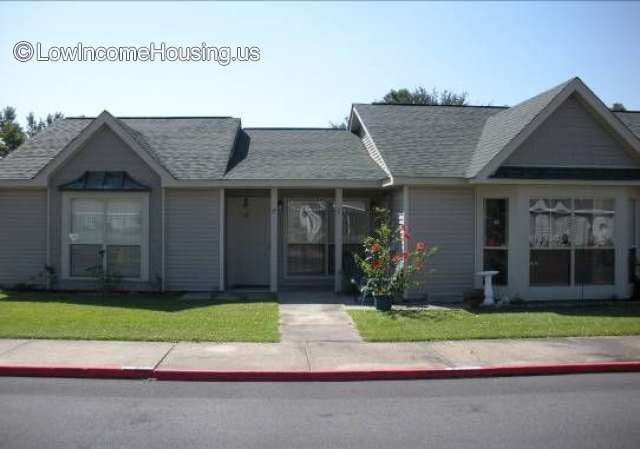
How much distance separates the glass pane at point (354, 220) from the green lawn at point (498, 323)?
462cm

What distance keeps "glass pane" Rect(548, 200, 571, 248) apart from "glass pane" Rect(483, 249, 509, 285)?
46.0 inches

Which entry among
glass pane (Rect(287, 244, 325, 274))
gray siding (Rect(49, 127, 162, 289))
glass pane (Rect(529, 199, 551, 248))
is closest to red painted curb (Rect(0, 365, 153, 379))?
gray siding (Rect(49, 127, 162, 289))

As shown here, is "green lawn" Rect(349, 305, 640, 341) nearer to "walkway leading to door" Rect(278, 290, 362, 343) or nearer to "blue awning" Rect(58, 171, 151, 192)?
"walkway leading to door" Rect(278, 290, 362, 343)

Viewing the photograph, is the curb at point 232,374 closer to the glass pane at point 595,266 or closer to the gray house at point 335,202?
the gray house at point 335,202

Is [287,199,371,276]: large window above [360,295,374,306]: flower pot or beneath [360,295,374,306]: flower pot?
above

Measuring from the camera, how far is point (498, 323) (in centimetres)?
1170

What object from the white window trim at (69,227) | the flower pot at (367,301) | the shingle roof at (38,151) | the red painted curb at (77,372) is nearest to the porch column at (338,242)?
the flower pot at (367,301)

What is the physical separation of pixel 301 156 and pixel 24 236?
7.64 meters

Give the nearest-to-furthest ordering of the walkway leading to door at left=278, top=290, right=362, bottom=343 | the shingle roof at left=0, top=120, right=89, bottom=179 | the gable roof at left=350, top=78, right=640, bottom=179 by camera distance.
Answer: the walkway leading to door at left=278, top=290, right=362, bottom=343 < the gable roof at left=350, top=78, right=640, bottom=179 < the shingle roof at left=0, top=120, right=89, bottom=179

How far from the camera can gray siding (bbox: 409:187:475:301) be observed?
14.7 meters

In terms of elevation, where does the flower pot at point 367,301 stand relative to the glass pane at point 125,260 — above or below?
below

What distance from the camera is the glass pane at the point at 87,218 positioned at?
15734 mm

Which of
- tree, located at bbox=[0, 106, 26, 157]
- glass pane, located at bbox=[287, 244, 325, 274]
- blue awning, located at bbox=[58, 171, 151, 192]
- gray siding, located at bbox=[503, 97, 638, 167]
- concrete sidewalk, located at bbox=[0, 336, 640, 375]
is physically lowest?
concrete sidewalk, located at bbox=[0, 336, 640, 375]

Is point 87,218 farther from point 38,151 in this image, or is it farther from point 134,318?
point 134,318
